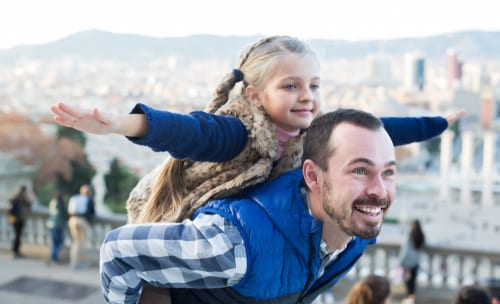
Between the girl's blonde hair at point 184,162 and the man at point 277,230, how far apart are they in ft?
0.47

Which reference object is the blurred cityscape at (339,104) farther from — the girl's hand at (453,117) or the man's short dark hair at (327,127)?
the man's short dark hair at (327,127)

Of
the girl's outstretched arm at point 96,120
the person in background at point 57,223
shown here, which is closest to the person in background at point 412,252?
the person in background at point 57,223

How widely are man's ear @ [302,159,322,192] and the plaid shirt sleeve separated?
0.51 feet

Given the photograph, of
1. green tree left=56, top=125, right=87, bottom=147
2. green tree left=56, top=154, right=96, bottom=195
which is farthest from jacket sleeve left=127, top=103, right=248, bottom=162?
green tree left=56, top=125, right=87, bottom=147

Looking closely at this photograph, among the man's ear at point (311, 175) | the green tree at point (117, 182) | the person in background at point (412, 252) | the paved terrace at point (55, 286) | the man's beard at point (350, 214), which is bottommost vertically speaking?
the green tree at point (117, 182)

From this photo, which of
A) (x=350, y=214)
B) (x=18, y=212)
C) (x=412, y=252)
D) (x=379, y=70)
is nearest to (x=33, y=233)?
(x=18, y=212)

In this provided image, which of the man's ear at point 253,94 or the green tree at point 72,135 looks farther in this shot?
the green tree at point 72,135

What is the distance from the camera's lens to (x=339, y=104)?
111ft

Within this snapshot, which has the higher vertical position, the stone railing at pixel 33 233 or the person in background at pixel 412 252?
the person in background at pixel 412 252

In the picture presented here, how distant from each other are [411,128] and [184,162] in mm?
532

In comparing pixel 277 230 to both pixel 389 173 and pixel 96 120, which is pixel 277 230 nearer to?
pixel 389 173

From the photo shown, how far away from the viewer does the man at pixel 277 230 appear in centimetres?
98

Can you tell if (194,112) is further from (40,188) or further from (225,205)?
(40,188)

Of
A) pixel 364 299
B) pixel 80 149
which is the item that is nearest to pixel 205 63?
pixel 80 149
